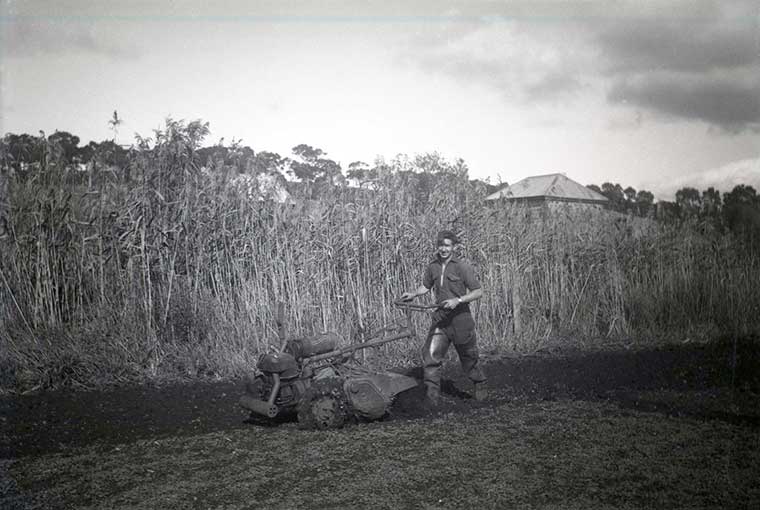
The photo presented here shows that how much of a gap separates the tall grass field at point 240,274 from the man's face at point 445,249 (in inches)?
95.4

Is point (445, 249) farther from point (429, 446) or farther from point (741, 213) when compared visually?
point (741, 213)

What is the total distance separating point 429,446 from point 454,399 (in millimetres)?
1848

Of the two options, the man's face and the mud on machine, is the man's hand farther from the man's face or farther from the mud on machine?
the man's face

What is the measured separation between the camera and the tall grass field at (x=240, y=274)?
8.89m

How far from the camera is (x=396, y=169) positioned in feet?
40.7

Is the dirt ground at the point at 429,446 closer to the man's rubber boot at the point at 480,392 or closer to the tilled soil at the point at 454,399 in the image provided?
the tilled soil at the point at 454,399

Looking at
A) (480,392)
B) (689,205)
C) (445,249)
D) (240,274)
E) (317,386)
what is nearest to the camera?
(317,386)

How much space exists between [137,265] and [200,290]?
3.34ft

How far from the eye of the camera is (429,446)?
538 cm

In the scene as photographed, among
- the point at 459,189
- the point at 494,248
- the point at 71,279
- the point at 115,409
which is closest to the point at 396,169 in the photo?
the point at 459,189

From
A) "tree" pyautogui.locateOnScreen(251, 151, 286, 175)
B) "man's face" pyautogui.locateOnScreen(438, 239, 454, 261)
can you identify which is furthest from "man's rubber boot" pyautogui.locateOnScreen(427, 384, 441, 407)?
"tree" pyautogui.locateOnScreen(251, 151, 286, 175)

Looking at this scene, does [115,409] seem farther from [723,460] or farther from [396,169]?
[396,169]

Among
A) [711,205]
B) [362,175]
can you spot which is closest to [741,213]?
[711,205]

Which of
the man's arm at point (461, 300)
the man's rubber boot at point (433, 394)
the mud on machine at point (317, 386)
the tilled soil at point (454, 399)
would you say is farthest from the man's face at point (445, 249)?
the tilled soil at point (454, 399)
